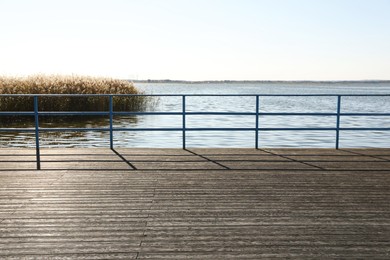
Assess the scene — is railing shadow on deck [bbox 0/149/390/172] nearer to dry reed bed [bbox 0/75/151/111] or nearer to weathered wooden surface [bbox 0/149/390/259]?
weathered wooden surface [bbox 0/149/390/259]

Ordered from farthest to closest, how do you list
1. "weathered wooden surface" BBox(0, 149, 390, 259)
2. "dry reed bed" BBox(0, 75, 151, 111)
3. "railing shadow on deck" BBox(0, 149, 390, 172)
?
1. "dry reed bed" BBox(0, 75, 151, 111)
2. "railing shadow on deck" BBox(0, 149, 390, 172)
3. "weathered wooden surface" BBox(0, 149, 390, 259)

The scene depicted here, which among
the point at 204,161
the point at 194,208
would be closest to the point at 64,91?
the point at 204,161

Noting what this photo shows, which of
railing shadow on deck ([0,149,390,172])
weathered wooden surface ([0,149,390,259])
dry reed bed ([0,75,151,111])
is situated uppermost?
dry reed bed ([0,75,151,111])

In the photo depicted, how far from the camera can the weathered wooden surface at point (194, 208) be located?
2.90 m

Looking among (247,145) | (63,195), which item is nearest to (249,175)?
(63,195)

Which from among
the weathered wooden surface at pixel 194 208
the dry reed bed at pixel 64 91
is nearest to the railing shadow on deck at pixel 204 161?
the weathered wooden surface at pixel 194 208

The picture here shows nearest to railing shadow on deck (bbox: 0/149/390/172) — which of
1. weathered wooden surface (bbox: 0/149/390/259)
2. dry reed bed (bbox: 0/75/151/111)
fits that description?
weathered wooden surface (bbox: 0/149/390/259)

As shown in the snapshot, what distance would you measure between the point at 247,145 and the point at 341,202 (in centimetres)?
816

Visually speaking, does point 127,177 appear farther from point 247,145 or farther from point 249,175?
point 247,145

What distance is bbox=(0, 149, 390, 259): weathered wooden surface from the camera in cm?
290

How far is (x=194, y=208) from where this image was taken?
12.4 ft

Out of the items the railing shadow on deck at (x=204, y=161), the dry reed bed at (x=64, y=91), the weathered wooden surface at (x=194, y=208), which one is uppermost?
the dry reed bed at (x=64, y=91)

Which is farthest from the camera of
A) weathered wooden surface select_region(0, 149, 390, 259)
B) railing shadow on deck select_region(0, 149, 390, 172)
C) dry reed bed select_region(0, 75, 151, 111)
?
dry reed bed select_region(0, 75, 151, 111)

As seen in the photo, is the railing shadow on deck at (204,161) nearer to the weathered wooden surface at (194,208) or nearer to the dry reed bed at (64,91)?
the weathered wooden surface at (194,208)
